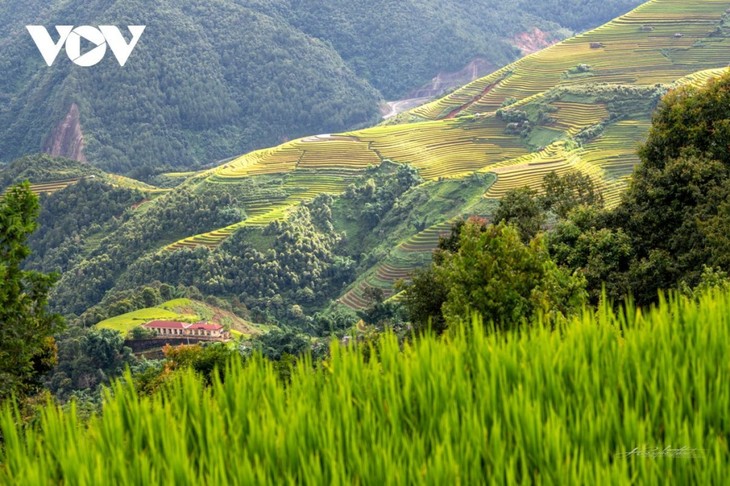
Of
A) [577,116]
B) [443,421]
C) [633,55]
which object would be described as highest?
[633,55]

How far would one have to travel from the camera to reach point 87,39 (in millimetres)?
146875

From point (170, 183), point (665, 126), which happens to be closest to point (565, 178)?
point (665, 126)

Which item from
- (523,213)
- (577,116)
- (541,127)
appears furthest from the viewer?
(541,127)

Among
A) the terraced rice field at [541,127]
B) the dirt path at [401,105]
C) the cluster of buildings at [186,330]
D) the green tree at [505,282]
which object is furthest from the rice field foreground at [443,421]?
the dirt path at [401,105]

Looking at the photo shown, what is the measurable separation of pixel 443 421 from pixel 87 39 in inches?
6087

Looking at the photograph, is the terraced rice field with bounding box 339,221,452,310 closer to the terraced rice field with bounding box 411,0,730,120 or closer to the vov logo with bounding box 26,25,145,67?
the terraced rice field with bounding box 411,0,730,120

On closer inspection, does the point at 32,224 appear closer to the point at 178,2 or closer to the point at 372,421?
the point at 372,421

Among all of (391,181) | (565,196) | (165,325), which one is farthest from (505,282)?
(391,181)

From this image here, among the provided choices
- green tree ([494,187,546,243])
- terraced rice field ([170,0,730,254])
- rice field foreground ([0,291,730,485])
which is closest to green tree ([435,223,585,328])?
green tree ([494,187,546,243])

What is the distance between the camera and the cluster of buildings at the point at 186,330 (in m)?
46.4

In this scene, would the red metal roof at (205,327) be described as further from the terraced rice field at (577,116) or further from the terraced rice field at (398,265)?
the terraced rice field at (577,116)

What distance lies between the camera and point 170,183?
9756 centimetres

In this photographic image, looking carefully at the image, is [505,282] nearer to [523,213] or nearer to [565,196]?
[523,213]

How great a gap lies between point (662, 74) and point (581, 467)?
8023 centimetres
